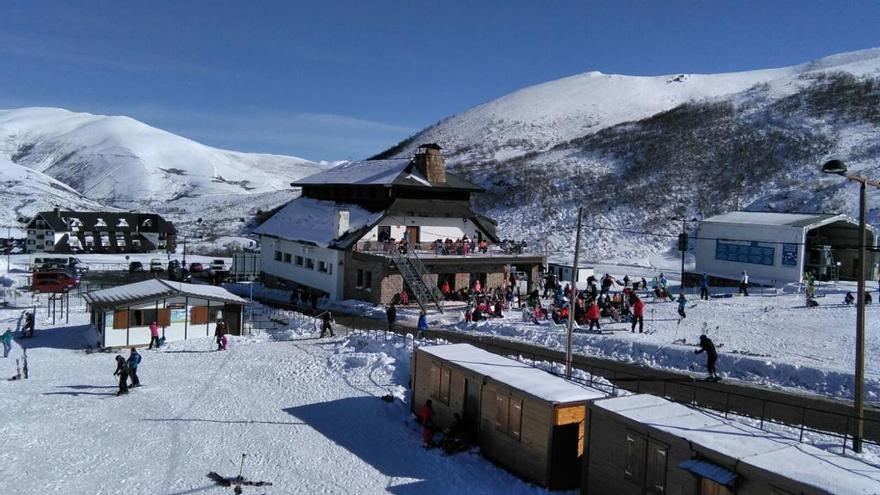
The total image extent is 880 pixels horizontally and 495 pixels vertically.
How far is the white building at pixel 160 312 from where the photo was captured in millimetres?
29844

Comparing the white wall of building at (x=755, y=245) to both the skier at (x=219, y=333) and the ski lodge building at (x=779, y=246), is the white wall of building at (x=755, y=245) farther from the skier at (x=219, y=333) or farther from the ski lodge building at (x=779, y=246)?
the skier at (x=219, y=333)

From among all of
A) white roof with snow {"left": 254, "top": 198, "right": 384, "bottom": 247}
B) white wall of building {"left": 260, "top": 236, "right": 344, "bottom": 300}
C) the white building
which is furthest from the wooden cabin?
white roof with snow {"left": 254, "top": 198, "right": 384, "bottom": 247}

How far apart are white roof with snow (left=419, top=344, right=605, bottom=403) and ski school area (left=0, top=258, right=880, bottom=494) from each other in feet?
0.24

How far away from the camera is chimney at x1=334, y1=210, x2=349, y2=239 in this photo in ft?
137

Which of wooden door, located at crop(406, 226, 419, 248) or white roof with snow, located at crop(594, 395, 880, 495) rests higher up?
wooden door, located at crop(406, 226, 419, 248)

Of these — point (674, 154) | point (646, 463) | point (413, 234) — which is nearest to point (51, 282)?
point (413, 234)

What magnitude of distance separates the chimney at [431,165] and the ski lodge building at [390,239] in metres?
0.06

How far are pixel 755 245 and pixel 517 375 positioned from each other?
3169cm

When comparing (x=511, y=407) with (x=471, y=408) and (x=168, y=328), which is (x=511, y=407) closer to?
(x=471, y=408)

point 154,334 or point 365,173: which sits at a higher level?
point 365,173

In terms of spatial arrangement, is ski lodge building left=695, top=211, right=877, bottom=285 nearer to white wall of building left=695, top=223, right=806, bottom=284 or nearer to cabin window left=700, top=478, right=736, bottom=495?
white wall of building left=695, top=223, right=806, bottom=284

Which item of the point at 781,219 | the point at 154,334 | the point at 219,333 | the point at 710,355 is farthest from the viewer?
the point at 781,219

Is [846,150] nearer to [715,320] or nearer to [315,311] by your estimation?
[715,320]

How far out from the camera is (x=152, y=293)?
30891mm
